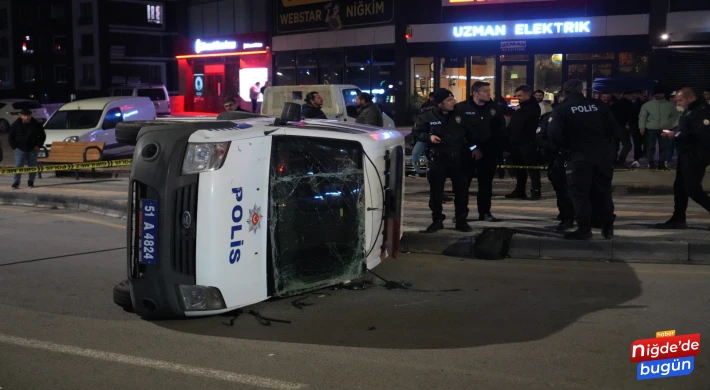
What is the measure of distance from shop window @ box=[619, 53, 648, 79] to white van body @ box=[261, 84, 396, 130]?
35.1ft

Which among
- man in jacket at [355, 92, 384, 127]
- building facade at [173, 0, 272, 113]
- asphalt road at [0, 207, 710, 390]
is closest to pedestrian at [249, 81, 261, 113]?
building facade at [173, 0, 272, 113]

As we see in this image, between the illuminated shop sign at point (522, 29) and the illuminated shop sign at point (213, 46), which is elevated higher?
the illuminated shop sign at point (213, 46)

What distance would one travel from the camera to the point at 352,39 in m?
34.2

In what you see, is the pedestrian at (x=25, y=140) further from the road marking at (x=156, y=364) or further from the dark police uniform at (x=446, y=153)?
the road marking at (x=156, y=364)

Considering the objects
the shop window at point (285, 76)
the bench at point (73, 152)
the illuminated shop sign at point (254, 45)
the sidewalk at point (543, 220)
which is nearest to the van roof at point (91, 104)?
the bench at point (73, 152)

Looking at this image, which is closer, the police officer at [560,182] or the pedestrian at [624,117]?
the police officer at [560,182]

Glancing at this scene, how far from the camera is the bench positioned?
20.0 meters

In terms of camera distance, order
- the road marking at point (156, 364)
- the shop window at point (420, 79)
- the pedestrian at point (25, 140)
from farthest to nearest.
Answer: the shop window at point (420, 79) < the pedestrian at point (25, 140) < the road marking at point (156, 364)

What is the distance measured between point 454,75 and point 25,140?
58.4ft

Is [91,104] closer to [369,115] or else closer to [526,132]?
[369,115]

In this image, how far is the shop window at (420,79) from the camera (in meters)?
31.6

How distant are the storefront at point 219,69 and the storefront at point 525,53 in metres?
9.83

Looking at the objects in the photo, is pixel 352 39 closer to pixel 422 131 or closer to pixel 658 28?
pixel 658 28

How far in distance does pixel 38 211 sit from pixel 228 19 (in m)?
29.1
